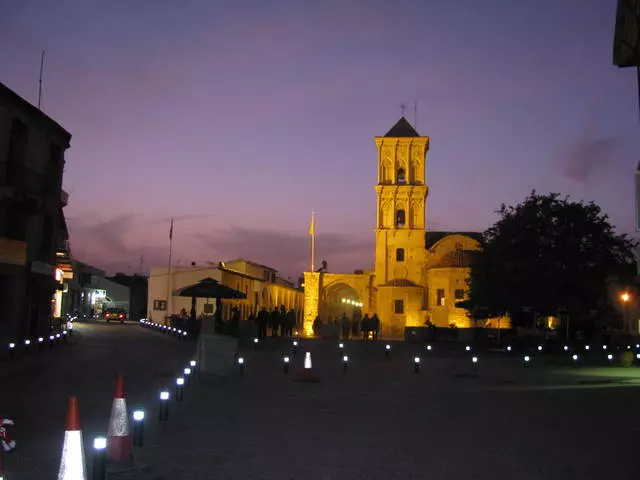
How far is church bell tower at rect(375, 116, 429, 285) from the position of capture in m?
71.6

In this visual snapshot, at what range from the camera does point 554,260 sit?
36844 millimetres

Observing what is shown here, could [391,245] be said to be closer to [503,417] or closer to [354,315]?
[354,315]

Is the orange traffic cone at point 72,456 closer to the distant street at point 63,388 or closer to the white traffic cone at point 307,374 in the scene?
the distant street at point 63,388

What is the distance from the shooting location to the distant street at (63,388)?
890 cm

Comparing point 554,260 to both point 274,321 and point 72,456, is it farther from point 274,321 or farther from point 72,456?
point 72,456

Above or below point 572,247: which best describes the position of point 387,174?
above

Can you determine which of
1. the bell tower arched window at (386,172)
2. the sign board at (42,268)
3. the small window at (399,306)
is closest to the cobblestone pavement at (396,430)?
the sign board at (42,268)

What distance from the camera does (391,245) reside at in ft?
236

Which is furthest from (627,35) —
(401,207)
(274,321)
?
(401,207)

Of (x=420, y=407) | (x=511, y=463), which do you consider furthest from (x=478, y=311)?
(x=511, y=463)

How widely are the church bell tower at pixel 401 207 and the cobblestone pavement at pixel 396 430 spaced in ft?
169

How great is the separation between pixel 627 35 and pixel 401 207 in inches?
2532

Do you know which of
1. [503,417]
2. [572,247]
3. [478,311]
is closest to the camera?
[503,417]

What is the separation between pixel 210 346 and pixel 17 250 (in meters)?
10.4
